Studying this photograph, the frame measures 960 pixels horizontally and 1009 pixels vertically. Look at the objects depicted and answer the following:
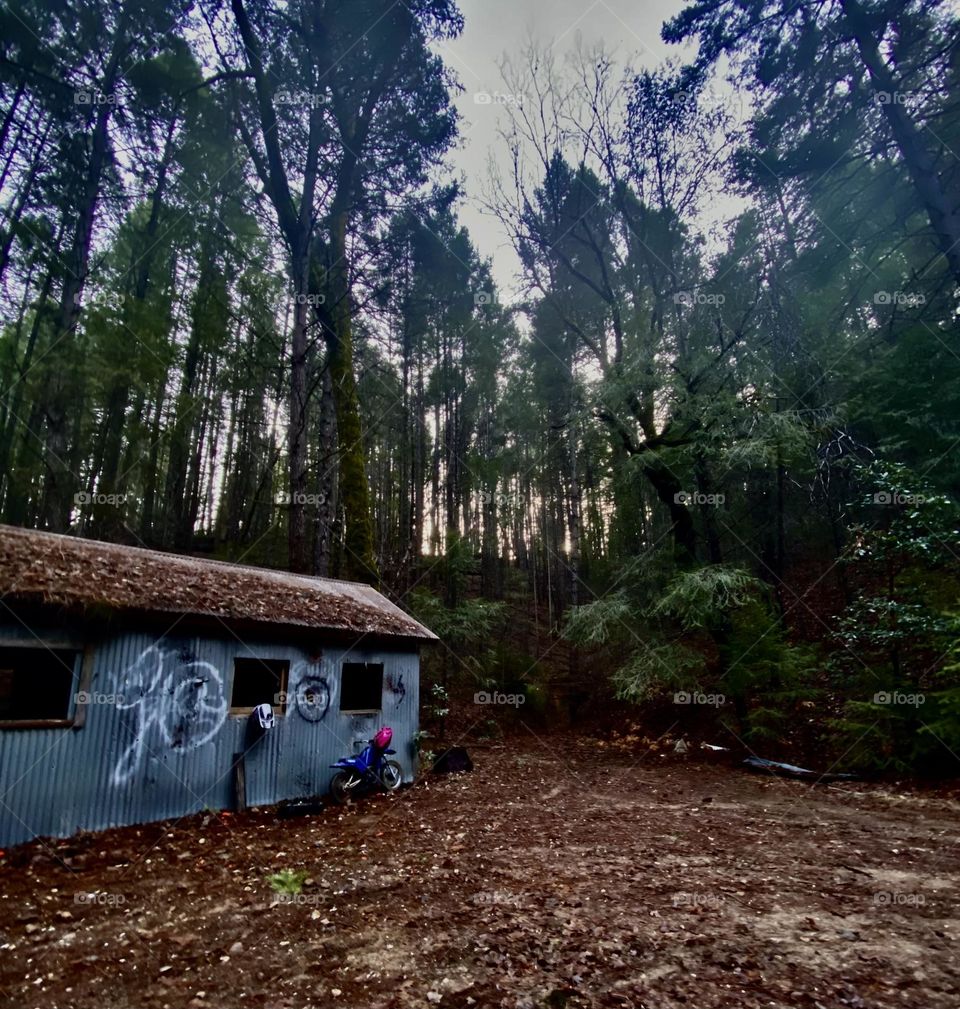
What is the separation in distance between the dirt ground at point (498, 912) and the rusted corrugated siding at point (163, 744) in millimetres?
323

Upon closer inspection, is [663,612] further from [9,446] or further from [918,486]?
[9,446]

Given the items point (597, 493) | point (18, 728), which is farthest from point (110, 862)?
point (597, 493)

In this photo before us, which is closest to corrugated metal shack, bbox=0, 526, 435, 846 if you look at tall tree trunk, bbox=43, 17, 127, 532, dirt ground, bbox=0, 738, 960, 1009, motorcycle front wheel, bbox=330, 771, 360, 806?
motorcycle front wheel, bbox=330, 771, 360, 806

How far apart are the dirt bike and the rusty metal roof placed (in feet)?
5.83

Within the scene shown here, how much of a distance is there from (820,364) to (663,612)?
6295 mm

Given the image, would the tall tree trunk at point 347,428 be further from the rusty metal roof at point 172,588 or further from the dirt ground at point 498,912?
the dirt ground at point 498,912

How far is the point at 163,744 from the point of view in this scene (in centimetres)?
695

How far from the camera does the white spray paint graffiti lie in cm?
671

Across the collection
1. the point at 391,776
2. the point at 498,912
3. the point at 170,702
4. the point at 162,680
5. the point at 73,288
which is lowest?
the point at 391,776

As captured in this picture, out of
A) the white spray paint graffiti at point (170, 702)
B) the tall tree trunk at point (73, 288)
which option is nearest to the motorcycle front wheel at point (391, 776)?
the white spray paint graffiti at point (170, 702)

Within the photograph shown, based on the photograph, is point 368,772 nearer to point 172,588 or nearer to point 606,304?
point 172,588

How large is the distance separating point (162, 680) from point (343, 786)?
3.17 metres

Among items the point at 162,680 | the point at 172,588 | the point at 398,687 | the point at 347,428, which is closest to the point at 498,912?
the point at 162,680

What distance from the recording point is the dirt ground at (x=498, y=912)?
10.6 feet
